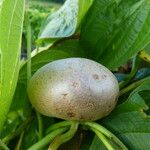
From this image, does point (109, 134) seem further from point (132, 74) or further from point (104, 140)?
point (132, 74)

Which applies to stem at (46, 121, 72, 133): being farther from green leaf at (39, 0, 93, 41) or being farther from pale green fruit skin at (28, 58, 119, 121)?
green leaf at (39, 0, 93, 41)

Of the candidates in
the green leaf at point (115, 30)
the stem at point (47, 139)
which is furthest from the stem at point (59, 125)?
the green leaf at point (115, 30)

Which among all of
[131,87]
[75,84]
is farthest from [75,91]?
[131,87]

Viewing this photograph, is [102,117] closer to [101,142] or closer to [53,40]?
[101,142]

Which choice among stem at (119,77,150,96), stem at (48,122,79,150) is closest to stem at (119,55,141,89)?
stem at (119,77,150,96)

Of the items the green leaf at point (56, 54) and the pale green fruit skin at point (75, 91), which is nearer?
the pale green fruit skin at point (75, 91)

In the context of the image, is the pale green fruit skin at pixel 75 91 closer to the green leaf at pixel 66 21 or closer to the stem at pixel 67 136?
the stem at pixel 67 136

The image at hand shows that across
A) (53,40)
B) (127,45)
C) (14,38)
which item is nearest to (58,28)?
(53,40)
